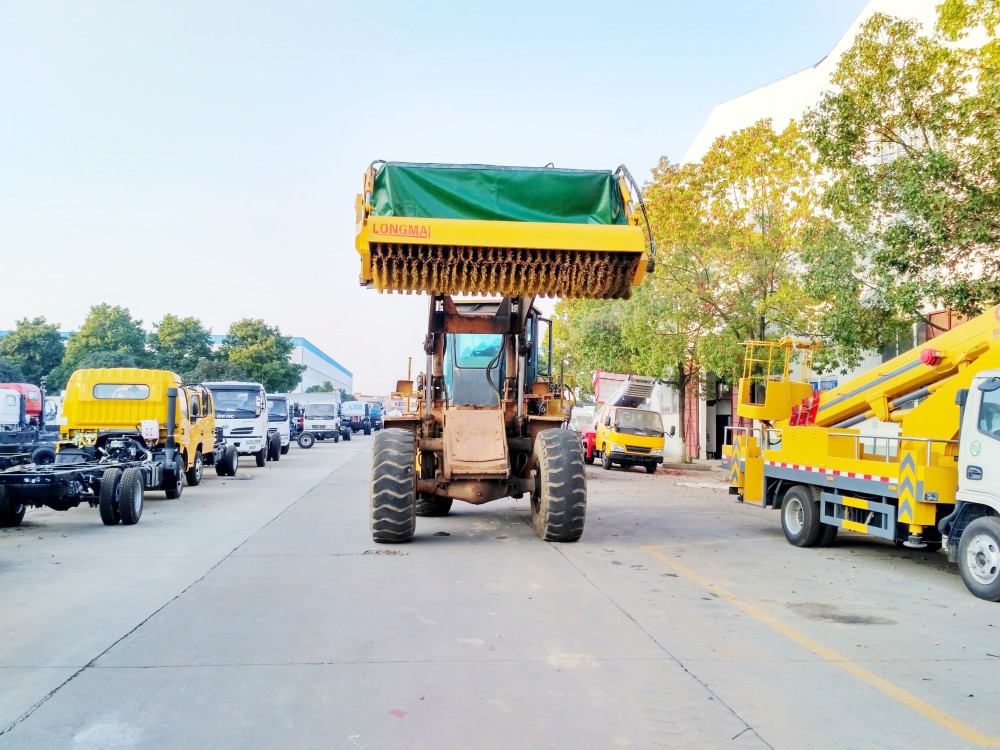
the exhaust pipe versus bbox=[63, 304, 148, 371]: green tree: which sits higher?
bbox=[63, 304, 148, 371]: green tree

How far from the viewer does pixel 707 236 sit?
2589 cm

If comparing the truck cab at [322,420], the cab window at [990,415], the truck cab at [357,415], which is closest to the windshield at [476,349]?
the cab window at [990,415]

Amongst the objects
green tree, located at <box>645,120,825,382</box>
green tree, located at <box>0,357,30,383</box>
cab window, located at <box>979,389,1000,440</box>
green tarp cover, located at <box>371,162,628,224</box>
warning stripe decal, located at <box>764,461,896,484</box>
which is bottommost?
warning stripe decal, located at <box>764,461,896,484</box>

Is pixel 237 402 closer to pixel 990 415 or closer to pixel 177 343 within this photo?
pixel 990 415

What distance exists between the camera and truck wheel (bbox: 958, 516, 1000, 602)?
8.76 metres

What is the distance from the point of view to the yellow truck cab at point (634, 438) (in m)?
28.6

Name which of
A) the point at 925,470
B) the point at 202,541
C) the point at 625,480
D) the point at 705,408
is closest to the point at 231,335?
the point at 705,408

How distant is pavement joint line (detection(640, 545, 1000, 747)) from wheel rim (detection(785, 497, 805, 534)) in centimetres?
363

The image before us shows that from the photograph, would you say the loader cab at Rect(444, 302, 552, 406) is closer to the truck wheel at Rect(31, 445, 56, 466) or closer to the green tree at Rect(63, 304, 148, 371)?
the truck wheel at Rect(31, 445, 56, 466)

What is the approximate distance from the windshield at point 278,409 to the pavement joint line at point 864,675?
2726 centimetres

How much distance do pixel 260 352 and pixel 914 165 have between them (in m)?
57.8

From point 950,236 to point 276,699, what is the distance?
504 inches

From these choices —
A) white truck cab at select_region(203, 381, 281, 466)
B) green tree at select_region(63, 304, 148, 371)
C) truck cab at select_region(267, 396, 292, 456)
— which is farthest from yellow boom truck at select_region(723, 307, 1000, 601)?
green tree at select_region(63, 304, 148, 371)

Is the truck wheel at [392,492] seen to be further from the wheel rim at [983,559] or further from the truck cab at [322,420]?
the truck cab at [322,420]
